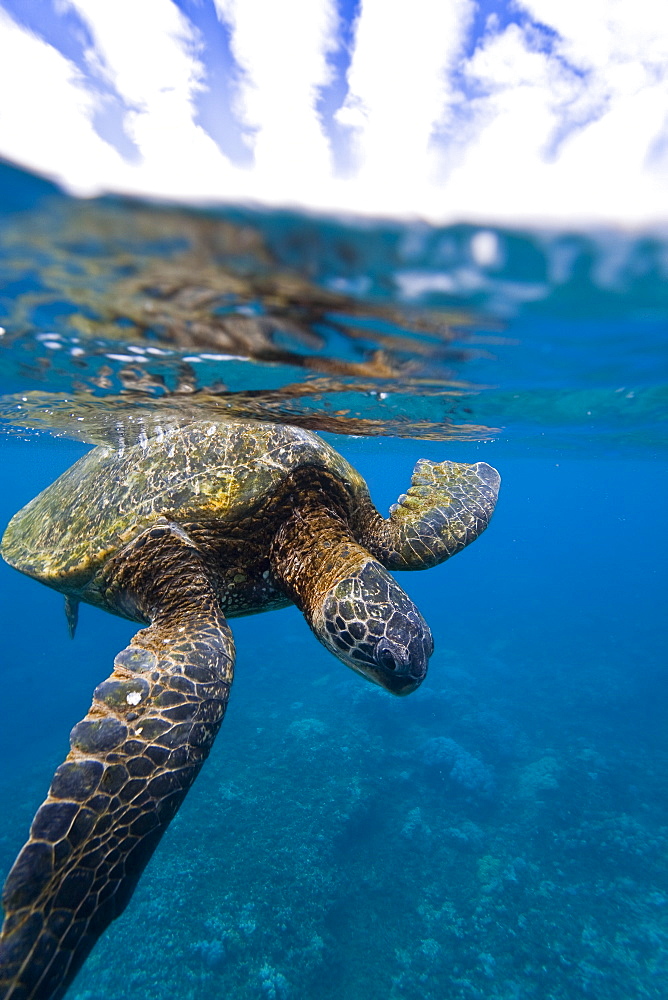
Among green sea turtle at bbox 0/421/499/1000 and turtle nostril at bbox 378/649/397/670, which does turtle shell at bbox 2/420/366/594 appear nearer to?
green sea turtle at bbox 0/421/499/1000

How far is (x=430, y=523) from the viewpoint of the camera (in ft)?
20.1

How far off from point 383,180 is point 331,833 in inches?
511

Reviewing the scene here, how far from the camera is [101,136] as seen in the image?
10.5 ft

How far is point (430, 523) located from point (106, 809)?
446 cm

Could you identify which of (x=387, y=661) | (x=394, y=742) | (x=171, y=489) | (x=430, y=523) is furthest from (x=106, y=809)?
(x=394, y=742)

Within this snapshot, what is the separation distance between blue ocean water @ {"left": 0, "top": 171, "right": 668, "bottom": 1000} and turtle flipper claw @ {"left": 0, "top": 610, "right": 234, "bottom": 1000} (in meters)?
3.68

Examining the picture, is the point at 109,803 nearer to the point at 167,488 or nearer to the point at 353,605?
the point at 353,605

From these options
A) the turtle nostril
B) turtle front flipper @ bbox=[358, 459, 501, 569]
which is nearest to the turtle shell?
turtle front flipper @ bbox=[358, 459, 501, 569]

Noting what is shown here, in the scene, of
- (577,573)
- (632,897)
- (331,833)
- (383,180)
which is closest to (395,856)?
(331,833)

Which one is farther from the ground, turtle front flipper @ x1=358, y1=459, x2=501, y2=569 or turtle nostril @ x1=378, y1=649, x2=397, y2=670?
turtle front flipper @ x1=358, y1=459, x2=501, y2=569

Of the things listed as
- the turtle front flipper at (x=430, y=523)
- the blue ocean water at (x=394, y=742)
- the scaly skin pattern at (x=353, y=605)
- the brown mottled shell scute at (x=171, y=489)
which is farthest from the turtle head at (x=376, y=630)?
the blue ocean water at (x=394, y=742)

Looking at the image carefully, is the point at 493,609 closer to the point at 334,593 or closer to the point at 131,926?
the point at 131,926

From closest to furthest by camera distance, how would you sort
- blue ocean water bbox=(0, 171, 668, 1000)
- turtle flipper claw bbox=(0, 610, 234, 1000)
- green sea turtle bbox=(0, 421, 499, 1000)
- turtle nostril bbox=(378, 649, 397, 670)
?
turtle flipper claw bbox=(0, 610, 234, 1000), green sea turtle bbox=(0, 421, 499, 1000), turtle nostril bbox=(378, 649, 397, 670), blue ocean water bbox=(0, 171, 668, 1000)

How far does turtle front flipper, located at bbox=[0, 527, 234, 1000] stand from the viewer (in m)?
2.55
